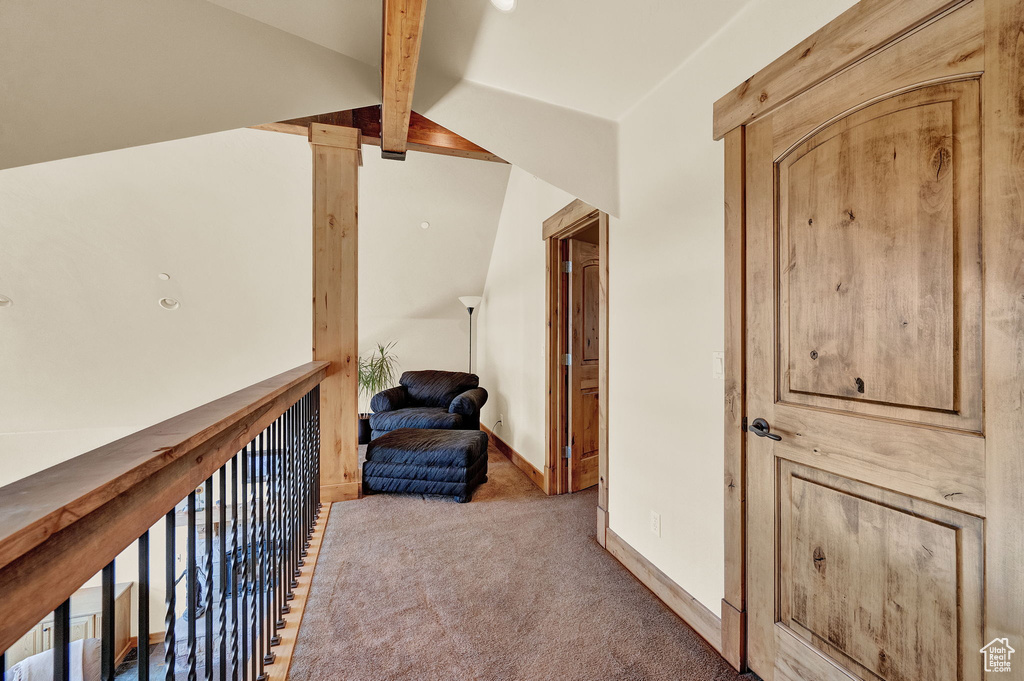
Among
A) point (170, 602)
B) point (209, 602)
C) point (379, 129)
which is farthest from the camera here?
point (379, 129)

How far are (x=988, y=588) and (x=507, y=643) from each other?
1.41 metres

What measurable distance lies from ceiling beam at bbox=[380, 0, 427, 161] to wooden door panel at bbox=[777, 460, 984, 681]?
72.2 inches

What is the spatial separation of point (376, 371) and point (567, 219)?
135 inches

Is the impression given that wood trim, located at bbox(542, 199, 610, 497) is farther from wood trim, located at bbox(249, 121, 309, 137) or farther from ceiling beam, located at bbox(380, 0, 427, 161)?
wood trim, located at bbox(249, 121, 309, 137)

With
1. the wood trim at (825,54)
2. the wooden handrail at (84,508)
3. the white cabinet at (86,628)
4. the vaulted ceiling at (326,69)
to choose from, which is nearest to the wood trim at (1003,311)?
the wood trim at (825,54)

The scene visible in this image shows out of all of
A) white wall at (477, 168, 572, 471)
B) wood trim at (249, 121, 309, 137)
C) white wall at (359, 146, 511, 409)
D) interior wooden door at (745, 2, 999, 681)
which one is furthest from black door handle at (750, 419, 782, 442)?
white wall at (359, 146, 511, 409)

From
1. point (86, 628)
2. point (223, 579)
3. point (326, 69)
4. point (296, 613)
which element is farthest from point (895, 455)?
point (86, 628)

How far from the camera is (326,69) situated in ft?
6.64

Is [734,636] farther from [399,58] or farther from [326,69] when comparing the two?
[326,69]

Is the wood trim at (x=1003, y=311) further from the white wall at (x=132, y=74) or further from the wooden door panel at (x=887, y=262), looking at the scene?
the white wall at (x=132, y=74)

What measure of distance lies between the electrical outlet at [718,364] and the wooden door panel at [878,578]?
38cm

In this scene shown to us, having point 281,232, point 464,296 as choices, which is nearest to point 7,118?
point 281,232

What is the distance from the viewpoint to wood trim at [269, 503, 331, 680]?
1.55 m

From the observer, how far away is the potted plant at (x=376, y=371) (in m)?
5.43
